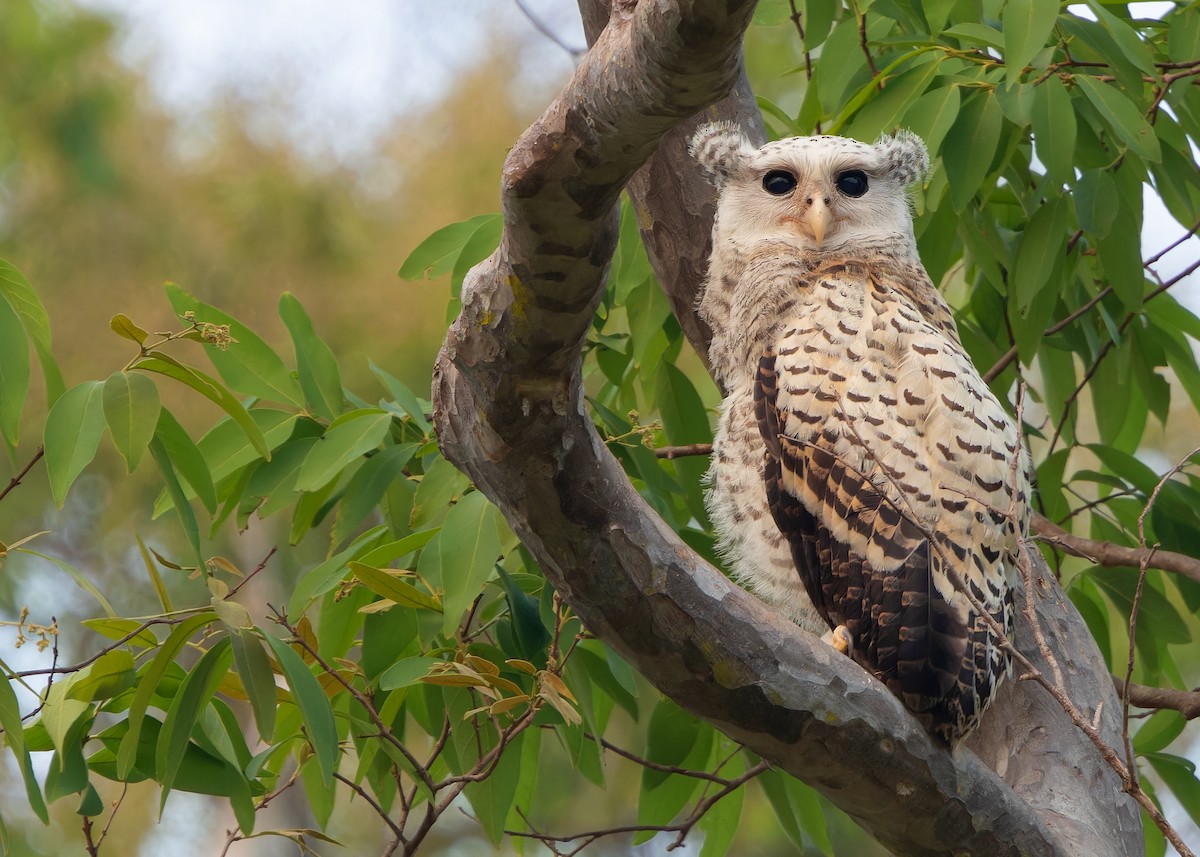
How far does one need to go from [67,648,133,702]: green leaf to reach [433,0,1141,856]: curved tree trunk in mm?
628

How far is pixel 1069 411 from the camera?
2908 millimetres

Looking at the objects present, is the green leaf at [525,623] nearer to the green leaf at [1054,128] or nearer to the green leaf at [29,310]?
the green leaf at [29,310]

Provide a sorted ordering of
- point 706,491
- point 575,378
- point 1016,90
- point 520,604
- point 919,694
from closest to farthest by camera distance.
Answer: point 575,378 < point 919,694 < point 520,604 < point 1016,90 < point 706,491

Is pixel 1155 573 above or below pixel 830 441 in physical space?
below

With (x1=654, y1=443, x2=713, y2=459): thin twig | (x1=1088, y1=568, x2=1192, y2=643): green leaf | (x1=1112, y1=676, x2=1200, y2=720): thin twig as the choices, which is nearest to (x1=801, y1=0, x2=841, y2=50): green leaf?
(x1=654, y1=443, x2=713, y2=459): thin twig

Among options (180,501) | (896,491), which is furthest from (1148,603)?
(180,501)

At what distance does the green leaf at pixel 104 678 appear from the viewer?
1.75 meters

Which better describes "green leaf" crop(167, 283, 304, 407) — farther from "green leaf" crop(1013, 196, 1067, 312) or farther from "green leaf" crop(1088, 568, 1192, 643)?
"green leaf" crop(1088, 568, 1192, 643)

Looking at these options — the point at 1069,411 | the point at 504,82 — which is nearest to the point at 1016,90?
the point at 1069,411

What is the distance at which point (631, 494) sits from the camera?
1513mm

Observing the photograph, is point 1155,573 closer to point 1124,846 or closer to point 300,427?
point 1124,846

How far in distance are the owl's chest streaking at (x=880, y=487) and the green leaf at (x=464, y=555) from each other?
49 cm

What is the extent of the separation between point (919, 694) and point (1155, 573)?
57.7 inches

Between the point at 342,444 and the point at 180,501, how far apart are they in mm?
533
